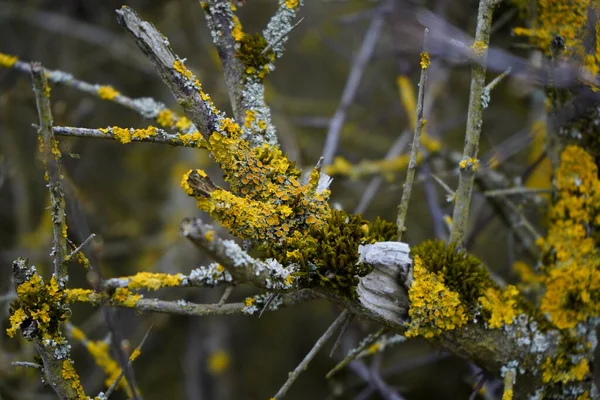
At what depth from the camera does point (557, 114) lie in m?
1.62

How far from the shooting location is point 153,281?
1255mm

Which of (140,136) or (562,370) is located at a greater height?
(140,136)

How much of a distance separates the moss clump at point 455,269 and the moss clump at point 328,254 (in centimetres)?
19

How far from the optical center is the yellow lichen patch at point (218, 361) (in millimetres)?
3646

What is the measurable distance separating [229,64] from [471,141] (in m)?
0.68

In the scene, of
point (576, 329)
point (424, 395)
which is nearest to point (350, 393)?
point (424, 395)

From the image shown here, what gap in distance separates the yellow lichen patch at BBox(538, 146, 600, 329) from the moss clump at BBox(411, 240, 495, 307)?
12.0 inches

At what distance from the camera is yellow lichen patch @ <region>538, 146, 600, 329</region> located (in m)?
1.50

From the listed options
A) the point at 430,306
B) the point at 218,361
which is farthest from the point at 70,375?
the point at 218,361

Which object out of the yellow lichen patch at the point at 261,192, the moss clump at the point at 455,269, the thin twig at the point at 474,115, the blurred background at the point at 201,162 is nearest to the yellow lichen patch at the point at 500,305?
the moss clump at the point at 455,269

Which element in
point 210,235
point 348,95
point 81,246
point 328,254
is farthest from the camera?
point 348,95

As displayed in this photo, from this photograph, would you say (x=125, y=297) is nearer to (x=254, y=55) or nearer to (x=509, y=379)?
(x=254, y=55)

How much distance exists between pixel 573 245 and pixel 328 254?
0.83 meters

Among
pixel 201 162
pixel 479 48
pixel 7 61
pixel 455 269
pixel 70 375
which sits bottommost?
pixel 70 375
